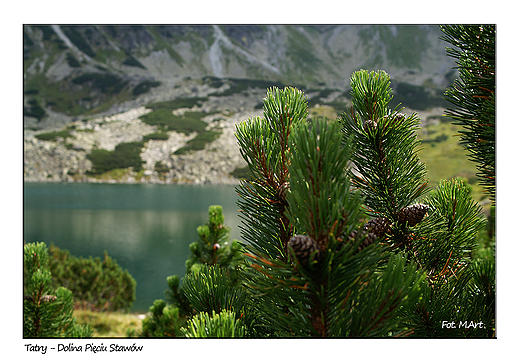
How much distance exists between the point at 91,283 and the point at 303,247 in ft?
36.5

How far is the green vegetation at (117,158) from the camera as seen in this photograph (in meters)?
64.8

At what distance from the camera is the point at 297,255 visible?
529 millimetres

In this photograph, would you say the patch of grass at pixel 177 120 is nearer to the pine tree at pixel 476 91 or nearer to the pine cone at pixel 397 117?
the pine tree at pixel 476 91

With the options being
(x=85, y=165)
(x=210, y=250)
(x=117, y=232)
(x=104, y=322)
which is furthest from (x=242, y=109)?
(x=210, y=250)

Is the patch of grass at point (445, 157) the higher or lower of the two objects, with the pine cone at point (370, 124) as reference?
higher

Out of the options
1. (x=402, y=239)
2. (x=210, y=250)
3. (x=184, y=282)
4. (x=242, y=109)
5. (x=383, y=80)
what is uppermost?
(x=242, y=109)

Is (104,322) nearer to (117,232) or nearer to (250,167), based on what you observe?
(250,167)

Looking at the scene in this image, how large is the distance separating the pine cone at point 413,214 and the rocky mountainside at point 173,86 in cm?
3631

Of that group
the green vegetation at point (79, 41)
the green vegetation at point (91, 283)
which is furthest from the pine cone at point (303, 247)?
A: the green vegetation at point (79, 41)

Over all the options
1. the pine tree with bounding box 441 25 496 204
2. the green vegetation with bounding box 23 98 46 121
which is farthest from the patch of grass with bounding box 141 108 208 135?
the pine tree with bounding box 441 25 496 204

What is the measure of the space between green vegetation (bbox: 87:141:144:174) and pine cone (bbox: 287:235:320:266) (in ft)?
235

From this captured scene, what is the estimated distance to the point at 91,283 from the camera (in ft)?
31.9

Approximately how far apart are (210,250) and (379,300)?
186 centimetres

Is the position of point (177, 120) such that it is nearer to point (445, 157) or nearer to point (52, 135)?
point (52, 135)
